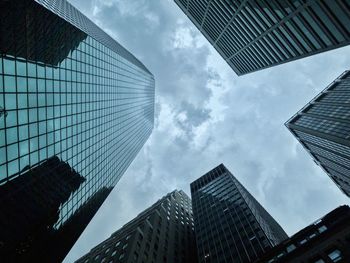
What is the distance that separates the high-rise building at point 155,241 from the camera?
62969 millimetres

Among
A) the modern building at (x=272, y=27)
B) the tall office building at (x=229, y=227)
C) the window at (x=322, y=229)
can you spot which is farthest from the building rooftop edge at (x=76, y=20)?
the tall office building at (x=229, y=227)

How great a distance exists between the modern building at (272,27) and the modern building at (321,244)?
23.7 metres

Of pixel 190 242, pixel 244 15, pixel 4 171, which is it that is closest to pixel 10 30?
pixel 4 171

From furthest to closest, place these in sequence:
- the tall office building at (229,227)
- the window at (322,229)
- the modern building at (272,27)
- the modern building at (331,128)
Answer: the modern building at (331,128)
the tall office building at (229,227)
the window at (322,229)
the modern building at (272,27)

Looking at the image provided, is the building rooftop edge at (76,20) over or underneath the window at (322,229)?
over

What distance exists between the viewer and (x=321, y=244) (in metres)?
36.6

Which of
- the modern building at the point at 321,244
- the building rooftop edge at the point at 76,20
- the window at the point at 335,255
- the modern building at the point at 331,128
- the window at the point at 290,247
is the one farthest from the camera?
the modern building at the point at 331,128

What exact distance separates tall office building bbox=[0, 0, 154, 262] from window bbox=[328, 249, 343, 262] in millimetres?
35085

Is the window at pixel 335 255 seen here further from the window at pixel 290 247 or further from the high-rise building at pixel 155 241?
the high-rise building at pixel 155 241

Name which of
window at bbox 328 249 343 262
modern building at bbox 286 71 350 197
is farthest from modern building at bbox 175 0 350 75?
modern building at bbox 286 71 350 197

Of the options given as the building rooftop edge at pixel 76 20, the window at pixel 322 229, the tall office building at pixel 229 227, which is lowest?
the tall office building at pixel 229 227

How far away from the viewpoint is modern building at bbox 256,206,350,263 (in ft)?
111

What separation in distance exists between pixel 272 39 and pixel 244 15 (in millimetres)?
6841

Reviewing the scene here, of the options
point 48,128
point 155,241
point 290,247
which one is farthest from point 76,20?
point 290,247
